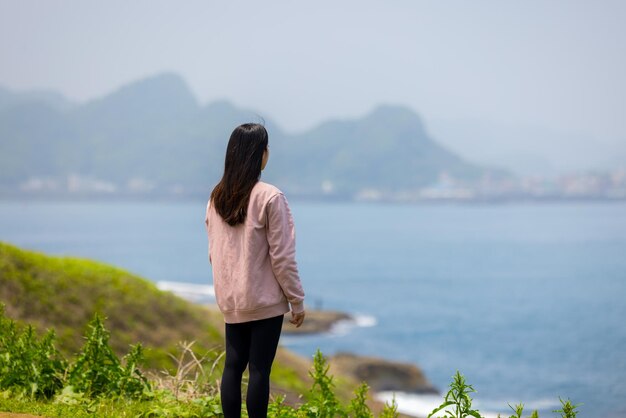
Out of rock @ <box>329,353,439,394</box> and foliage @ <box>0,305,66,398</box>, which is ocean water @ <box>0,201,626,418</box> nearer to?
rock @ <box>329,353,439,394</box>

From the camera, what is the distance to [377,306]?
Answer: 233 ft

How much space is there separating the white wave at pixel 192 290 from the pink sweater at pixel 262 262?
58352mm

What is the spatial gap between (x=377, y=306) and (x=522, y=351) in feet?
54.3

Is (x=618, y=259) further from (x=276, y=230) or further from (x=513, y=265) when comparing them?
(x=276, y=230)

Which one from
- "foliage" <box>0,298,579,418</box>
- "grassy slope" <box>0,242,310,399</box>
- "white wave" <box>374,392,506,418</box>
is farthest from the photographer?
"white wave" <box>374,392,506,418</box>

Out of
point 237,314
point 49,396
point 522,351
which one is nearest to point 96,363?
point 49,396

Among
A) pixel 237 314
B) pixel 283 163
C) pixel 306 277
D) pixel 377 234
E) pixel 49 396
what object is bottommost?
pixel 49 396

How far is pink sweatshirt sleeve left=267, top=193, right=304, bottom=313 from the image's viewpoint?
4430 mm

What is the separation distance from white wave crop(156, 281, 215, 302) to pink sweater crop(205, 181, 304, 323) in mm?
58352

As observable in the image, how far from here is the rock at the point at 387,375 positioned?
32281 millimetres

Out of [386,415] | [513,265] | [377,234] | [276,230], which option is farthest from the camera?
[377,234]

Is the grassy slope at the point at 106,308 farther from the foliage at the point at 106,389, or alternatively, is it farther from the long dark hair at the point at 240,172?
the long dark hair at the point at 240,172

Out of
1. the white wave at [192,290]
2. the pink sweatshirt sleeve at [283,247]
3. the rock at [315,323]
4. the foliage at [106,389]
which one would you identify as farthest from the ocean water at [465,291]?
the pink sweatshirt sleeve at [283,247]

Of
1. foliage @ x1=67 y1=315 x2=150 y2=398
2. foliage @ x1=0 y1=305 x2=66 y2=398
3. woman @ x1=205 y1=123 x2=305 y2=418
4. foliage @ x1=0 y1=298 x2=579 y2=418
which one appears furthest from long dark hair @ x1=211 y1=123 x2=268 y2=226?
foliage @ x1=0 y1=305 x2=66 y2=398
